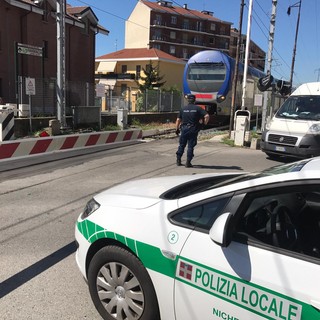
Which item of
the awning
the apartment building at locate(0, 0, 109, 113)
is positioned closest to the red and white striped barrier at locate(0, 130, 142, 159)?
the apartment building at locate(0, 0, 109, 113)

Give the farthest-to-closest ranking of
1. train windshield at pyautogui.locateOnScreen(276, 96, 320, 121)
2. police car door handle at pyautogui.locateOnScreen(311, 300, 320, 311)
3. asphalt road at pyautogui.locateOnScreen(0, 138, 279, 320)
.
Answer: train windshield at pyautogui.locateOnScreen(276, 96, 320, 121)
asphalt road at pyautogui.locateOnScreen(0, 138, 279, 320)
police car door handle at pyautogui.locateOnScreen(311, 300, 320, 311)

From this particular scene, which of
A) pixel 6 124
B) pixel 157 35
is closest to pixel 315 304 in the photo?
pixel 6 124

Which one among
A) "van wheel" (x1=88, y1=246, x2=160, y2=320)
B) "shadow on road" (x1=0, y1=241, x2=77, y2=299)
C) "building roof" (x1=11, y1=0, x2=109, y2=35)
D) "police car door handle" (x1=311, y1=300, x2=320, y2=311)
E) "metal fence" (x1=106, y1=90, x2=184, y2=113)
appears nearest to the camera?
"police car door handle" (x1=311, y1=300, x2=320, y2=311)

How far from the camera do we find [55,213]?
5965mm

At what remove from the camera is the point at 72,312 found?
3.29 meters

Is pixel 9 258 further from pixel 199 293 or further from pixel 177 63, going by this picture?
pixel 177 63

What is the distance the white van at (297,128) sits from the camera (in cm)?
1034

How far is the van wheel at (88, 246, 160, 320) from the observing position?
9.13ft

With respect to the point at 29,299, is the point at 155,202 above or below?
above

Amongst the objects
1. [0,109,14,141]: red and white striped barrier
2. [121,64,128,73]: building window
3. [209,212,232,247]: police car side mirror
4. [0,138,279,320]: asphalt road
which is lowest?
[0,138,279,320]: asphalt road

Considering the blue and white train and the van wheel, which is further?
the blue and white train

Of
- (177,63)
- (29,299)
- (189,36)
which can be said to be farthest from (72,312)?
(189,36)

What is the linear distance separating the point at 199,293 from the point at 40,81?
1864 centimetres

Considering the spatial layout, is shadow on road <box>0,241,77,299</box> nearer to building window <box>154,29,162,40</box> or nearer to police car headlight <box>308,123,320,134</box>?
police car headlight <box>308,123,320,134</box>
